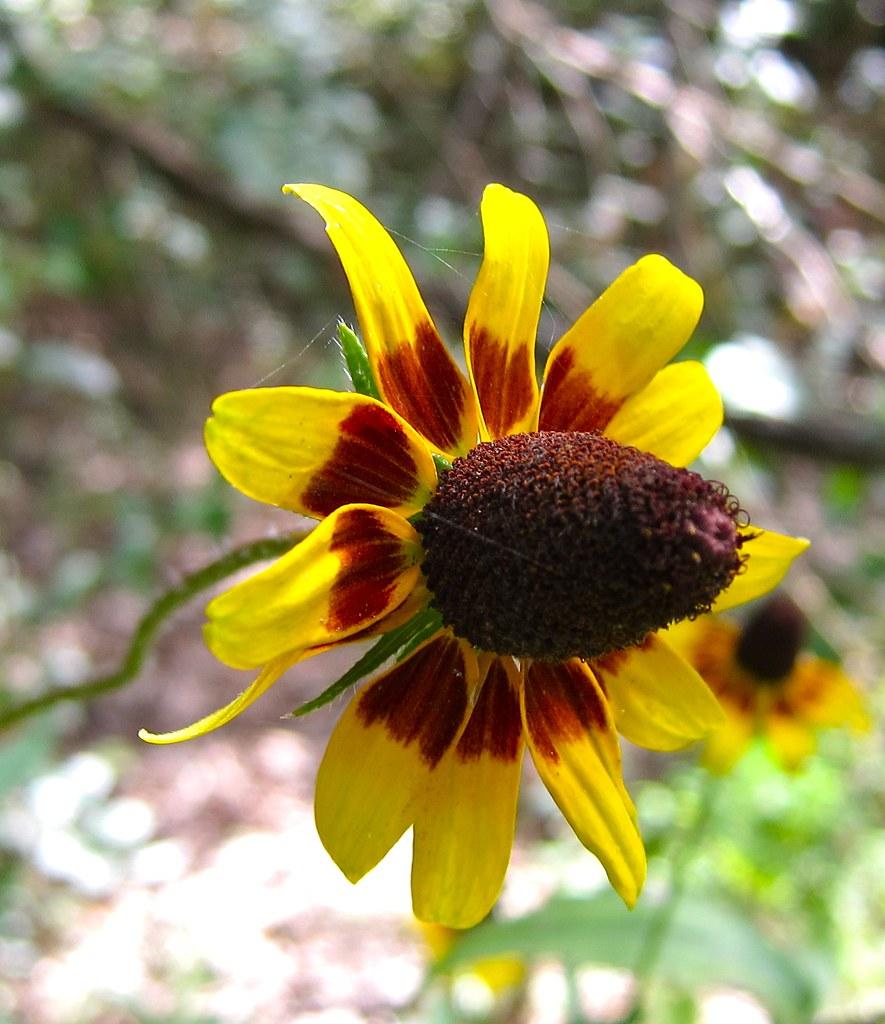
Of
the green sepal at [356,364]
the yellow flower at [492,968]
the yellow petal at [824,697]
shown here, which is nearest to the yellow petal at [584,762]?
the green sepal at [356,364]

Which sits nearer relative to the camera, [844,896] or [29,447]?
[844,896]

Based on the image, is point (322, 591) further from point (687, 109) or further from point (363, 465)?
point (687, 109)

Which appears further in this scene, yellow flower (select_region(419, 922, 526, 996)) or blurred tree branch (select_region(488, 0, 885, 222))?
blurred tree branch (select_region(488, 0, 885, 222))

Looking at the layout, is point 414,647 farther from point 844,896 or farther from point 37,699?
point 844,896

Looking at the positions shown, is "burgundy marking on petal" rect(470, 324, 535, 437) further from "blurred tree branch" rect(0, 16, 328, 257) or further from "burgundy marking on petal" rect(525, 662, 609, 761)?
"blurred tree branch" rect(0, 16, 328, 257)

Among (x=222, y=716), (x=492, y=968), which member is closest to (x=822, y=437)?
(x=492, y=968)

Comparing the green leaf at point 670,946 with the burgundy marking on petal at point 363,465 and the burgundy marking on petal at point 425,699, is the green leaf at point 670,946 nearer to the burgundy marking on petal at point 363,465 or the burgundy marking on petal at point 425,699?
the burgundy marking on petal at point 425,699

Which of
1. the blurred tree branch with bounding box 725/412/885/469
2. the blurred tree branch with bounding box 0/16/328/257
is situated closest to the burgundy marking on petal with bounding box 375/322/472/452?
the blurred tree branch with bounding box 725/412/885/469

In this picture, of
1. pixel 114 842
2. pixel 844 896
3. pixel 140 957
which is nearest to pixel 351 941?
pixel 140 957
